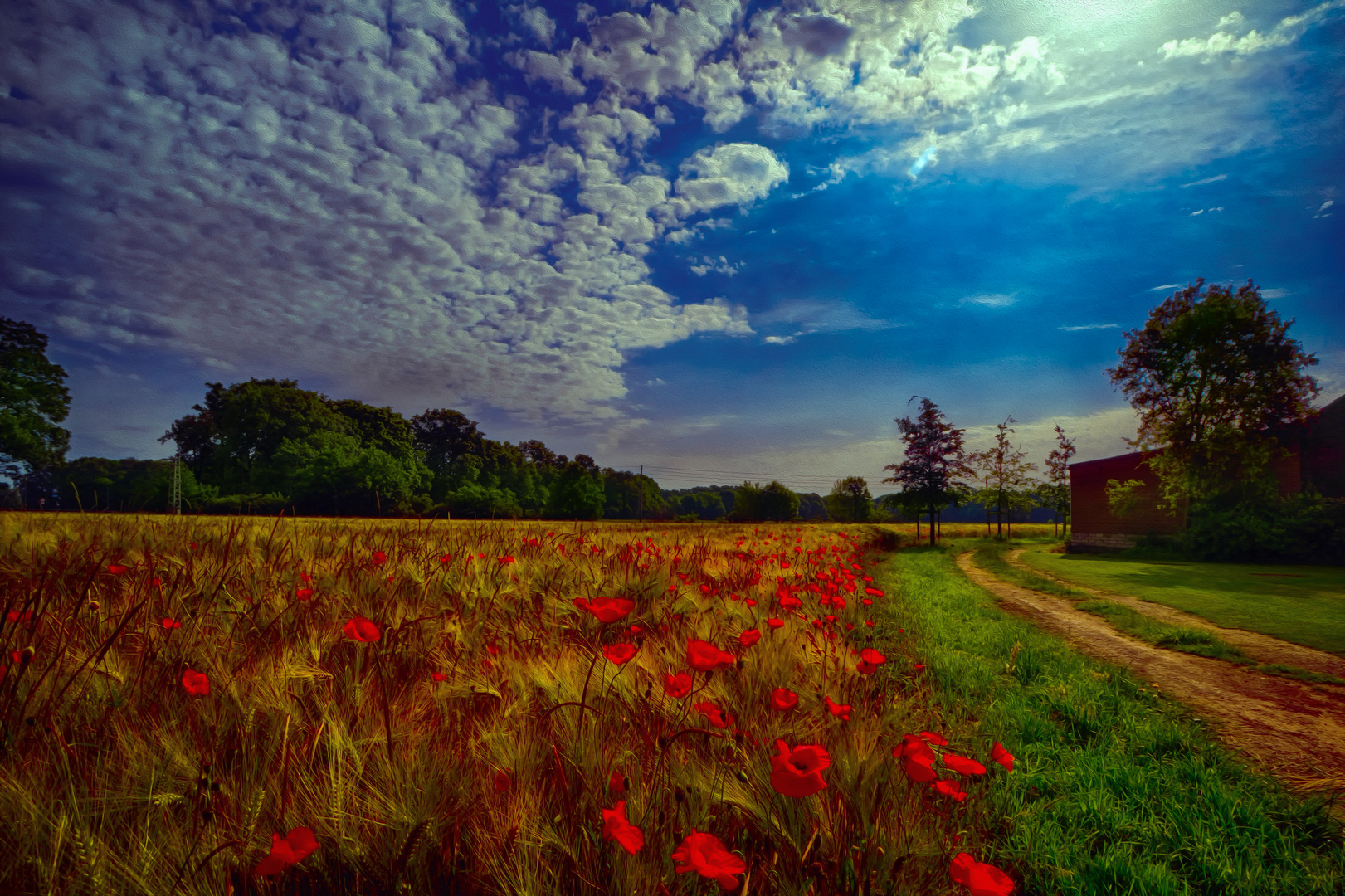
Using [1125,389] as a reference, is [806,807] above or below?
below

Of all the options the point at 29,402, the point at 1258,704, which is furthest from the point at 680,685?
the point at 29,402

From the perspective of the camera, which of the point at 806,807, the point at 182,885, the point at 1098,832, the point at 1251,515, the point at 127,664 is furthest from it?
the point at 1251,515

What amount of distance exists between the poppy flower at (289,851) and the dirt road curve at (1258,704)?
361 cm

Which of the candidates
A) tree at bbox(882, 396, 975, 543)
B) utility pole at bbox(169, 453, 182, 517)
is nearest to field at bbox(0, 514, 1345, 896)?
utility pole at bbox(169, 453, 182, 517)

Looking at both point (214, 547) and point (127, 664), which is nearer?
point (127, 664)

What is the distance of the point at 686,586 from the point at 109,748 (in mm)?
3195

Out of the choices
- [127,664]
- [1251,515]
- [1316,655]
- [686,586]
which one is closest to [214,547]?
[127,664]

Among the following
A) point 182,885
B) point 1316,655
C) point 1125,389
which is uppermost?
point 1125,389

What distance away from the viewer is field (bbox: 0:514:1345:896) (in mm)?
1075

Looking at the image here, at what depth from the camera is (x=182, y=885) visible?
954 mm

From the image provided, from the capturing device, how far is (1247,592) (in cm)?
859

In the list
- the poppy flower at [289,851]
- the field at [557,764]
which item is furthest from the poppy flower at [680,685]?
the poppy flower at [289,851]

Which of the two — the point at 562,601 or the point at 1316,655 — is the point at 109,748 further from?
the point at 1316,655

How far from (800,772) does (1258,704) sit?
415cm
